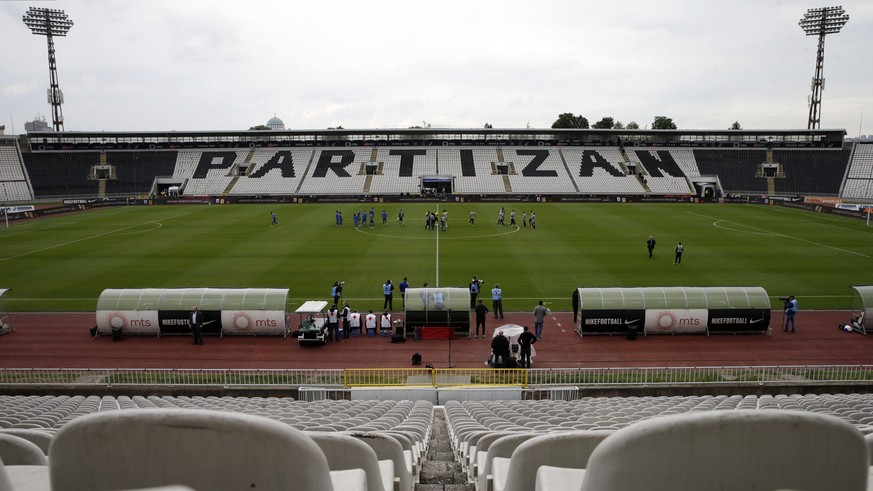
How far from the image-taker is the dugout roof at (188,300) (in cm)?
2038

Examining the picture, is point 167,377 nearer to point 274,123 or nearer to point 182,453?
point 182,453

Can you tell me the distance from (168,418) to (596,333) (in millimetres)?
20180

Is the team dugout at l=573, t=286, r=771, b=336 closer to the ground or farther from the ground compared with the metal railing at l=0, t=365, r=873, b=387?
farther from the ground

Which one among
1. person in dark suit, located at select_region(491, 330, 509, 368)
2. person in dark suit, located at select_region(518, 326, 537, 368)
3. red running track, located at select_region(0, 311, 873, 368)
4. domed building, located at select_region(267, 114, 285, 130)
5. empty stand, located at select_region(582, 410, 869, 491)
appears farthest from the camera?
domed building, located at select_region(267, 114, 285, 130)

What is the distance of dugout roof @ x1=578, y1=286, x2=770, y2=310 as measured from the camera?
20.2 meters

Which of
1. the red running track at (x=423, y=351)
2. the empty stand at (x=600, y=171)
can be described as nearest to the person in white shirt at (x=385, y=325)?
the red running track at (x=423, y=351)

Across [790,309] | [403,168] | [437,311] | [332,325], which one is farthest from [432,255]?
[403,168]

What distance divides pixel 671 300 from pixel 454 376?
9.55m

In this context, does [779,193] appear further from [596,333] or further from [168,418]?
[168,418]

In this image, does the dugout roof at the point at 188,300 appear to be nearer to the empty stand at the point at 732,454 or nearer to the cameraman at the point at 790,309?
the cameraman at the point at 790,309

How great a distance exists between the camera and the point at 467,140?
86.6 m

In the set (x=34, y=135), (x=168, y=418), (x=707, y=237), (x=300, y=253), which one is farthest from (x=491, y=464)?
(x=34, y=135)

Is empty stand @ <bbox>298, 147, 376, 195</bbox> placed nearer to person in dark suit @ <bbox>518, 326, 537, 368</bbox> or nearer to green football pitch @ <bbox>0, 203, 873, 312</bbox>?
green football pitch @ <bbox>0, 203, 873, 312</bbox>

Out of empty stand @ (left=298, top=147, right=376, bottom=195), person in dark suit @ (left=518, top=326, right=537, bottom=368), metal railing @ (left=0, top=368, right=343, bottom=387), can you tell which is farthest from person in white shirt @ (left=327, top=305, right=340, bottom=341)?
empty stand @ (left=298, top=147, right=376, bottom=195)
